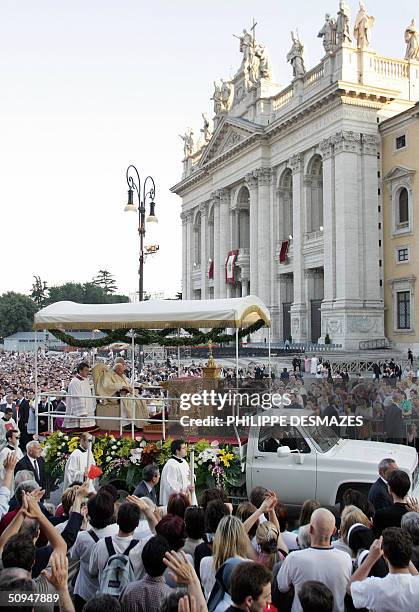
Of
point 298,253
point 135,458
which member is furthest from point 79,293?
point 135,458

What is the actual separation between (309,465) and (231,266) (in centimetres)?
4394

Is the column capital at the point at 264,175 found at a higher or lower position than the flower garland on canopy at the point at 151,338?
higher

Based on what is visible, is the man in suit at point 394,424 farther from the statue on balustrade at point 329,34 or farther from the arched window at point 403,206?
the statue on balustrade at point 329,34

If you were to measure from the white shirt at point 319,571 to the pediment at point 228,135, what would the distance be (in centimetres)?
4513

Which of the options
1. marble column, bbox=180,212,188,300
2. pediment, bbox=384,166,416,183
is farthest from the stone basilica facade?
marble column, bbox=180,212,188,300

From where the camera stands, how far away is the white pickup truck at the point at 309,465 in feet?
29.0

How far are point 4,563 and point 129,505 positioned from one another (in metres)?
1.20

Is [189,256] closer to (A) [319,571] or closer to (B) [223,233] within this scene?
(B) [223,233]

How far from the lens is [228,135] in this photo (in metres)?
53.4

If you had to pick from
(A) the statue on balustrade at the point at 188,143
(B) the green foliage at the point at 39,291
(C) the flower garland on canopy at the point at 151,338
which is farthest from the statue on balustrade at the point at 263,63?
(B) the green foliage at the point at 39,291

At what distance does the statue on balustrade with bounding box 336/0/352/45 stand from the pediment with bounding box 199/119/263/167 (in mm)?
10151

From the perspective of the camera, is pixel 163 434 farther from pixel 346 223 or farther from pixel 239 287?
pixel 239 287

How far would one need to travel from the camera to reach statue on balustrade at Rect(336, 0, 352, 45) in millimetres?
37781

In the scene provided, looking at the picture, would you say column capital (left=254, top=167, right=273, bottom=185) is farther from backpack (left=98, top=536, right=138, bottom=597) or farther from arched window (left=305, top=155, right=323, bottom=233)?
backpack (left=98, top=536, right=138, bottom=597)
